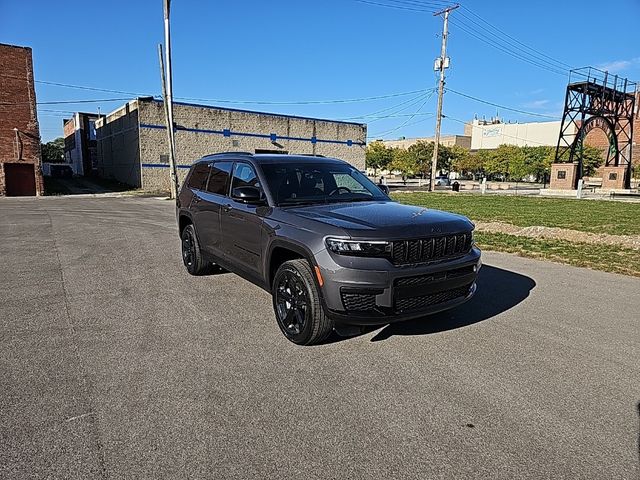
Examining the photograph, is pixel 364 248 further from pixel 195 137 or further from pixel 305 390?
pixel 195 137

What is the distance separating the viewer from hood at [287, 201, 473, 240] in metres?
3.93

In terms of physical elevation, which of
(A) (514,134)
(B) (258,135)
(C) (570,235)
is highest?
(A) (514,134)

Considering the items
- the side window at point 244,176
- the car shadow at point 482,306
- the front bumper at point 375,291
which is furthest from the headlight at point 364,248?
the side window at point 244,176

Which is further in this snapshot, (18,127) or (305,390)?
(18,127)

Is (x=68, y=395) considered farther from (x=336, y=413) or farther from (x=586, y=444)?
(x=586, y=444)

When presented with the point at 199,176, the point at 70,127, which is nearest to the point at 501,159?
the point at 70,127

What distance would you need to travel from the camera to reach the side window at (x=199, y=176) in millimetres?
6737

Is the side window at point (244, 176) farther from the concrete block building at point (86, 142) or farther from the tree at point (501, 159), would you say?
the tree at point (501, 159)

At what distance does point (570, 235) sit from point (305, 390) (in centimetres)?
1023

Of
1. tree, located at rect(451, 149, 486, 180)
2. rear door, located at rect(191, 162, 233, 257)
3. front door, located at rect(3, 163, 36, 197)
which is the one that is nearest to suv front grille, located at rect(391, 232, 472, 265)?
rear door, located at rect(191, 162, 233, 257)

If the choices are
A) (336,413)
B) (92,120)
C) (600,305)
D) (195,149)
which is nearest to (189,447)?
(336,413)

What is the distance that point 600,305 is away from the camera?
18.9 ft

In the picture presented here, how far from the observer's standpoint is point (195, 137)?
36.4m

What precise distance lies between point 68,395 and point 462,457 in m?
2.78
